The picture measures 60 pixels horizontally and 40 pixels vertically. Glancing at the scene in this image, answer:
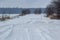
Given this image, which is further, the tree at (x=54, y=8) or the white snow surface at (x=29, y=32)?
the tree at (x=54, y=8)

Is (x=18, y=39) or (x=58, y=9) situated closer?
(x=18, y=39)

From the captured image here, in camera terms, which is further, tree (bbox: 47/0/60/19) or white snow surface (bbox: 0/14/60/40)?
tree (bbox: 47/0/60/19)

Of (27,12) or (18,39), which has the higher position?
(18,39)

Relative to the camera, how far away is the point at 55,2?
68.8 feet

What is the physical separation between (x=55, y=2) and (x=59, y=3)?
92 cm

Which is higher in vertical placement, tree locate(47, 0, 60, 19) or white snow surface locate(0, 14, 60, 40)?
white snow surface locate(0, 14, 60, 40)

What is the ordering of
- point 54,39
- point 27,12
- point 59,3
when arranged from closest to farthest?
point 54,39
point 59,3
point 27,12

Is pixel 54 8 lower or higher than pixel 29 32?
lower

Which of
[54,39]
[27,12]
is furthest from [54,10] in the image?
[54,39]

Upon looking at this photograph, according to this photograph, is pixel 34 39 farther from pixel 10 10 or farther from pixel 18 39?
pixel 10 10

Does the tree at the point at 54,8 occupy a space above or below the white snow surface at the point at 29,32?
below

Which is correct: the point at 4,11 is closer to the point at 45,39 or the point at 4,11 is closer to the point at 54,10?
the point at 54,10

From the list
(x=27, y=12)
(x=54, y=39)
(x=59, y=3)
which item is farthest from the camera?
(x=27, y=12)

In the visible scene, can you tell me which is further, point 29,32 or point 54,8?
point 54,8
